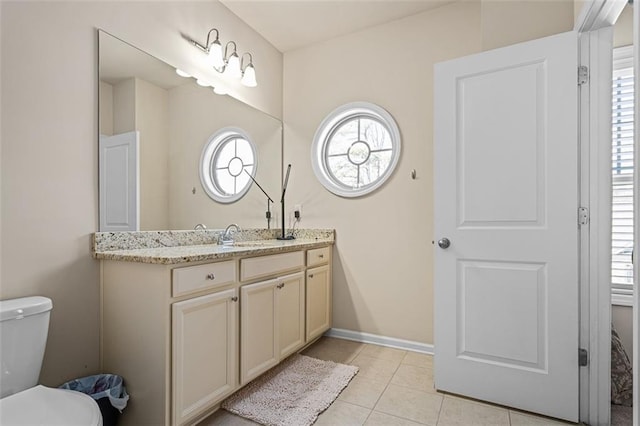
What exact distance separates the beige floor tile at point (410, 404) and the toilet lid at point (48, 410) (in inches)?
53.9

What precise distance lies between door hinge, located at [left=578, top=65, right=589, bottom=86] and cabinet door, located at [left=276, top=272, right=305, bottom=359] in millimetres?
1999

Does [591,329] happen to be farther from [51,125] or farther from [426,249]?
[51,125]

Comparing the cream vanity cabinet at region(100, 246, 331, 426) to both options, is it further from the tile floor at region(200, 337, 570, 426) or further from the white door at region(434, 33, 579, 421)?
the white door at region(434, 33, 579, 421)

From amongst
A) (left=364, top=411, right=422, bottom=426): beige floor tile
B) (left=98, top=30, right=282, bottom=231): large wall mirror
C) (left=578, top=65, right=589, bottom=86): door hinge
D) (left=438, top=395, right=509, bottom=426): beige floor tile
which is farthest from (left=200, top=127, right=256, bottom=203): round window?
(left=578, top=65, right=589, bottom=86): door hinge

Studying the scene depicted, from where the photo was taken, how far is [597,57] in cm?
170

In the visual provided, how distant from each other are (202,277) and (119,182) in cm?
74

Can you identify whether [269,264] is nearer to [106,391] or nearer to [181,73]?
[106,391]

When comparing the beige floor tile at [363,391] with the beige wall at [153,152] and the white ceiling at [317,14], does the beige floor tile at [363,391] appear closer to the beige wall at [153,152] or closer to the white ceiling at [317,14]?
the beige wall at [153,152]

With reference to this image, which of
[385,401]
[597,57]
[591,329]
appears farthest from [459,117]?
A: [385,401]

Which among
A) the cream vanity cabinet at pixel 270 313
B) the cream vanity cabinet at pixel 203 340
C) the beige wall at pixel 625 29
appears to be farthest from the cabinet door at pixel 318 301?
the beige wall at pixel 625 29

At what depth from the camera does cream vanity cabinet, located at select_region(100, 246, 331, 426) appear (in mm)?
1470

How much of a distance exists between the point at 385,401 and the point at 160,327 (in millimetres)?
1300

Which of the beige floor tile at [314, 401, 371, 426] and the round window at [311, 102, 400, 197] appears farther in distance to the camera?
the round window at [311, 102, 400, 197]

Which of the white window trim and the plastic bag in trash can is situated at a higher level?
the white window trim
